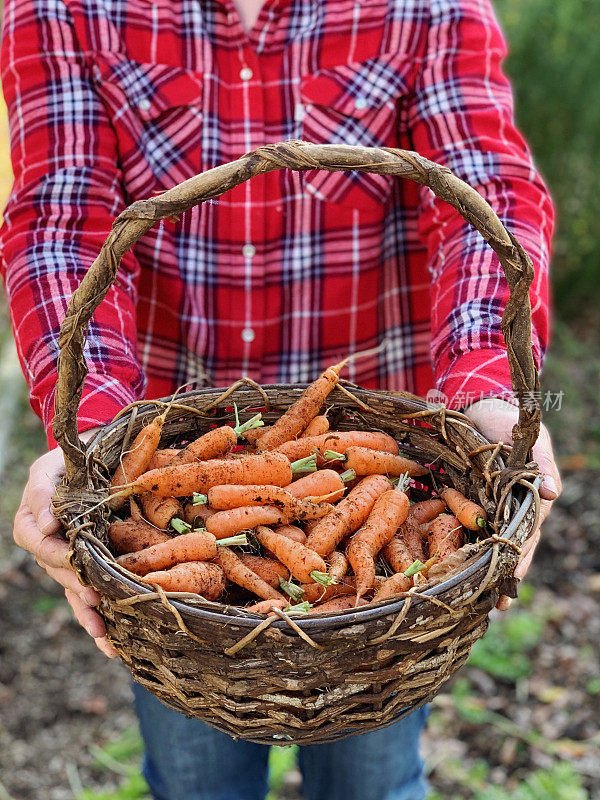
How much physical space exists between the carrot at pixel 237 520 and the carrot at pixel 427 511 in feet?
1.02

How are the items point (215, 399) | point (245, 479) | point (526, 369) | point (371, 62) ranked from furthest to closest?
point (371, 62) → point (215, 399) → point (245, 479) → point (526, 369)

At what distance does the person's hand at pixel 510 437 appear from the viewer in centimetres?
150

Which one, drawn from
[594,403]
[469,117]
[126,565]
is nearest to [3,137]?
[594,403]

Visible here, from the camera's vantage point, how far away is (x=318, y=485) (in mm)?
1721

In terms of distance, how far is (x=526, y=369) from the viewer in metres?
1.41

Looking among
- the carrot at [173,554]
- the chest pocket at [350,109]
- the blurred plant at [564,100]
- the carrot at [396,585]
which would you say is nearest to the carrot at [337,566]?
the carrot at [396,585]

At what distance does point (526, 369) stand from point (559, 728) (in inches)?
69.1

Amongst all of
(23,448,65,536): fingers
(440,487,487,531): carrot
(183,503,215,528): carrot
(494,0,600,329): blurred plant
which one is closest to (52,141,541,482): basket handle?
(23,448,65,536): fingers

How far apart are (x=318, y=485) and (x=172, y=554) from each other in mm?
361

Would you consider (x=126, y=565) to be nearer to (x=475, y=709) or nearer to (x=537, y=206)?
(x=537, y=206)

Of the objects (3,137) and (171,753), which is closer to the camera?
(171,753)

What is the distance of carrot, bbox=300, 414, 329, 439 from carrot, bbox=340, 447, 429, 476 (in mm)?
92

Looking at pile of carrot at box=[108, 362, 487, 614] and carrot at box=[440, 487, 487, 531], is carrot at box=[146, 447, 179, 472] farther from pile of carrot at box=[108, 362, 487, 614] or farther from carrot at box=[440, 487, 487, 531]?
carrot at box=[440, 487, 487, 531]

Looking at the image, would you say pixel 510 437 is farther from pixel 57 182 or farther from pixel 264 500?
pixel 57 182
